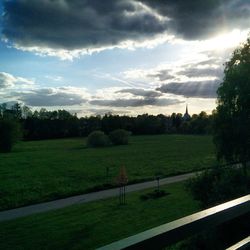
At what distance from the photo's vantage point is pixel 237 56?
24.4 meters

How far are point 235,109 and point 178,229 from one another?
22.7 m

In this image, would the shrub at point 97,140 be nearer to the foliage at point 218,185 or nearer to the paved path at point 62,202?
the paved path at point 62,202

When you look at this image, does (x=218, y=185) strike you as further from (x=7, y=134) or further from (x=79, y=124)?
(x=79, y=124)

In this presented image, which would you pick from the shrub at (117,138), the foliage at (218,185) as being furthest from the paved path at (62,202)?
the shrub at (117,138)

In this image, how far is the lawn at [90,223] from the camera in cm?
1346

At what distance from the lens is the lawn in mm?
13461

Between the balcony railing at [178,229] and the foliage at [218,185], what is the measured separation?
966 cm

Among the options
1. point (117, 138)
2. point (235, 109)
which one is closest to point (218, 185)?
point (235, 109)

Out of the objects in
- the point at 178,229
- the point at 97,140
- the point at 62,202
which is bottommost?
the point at 62,202

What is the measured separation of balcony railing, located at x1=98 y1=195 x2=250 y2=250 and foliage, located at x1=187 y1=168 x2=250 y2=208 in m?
9.66

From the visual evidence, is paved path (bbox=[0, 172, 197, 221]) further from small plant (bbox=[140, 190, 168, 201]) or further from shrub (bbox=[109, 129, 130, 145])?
shrub (bbox=[109, 129, 130, 145])

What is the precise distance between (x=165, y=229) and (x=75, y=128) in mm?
129672

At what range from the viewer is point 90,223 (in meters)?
15.9

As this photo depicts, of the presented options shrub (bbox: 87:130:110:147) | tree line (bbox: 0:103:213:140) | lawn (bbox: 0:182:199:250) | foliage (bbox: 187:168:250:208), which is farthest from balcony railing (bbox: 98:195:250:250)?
tree line (bbox: 0:103:213:140)
